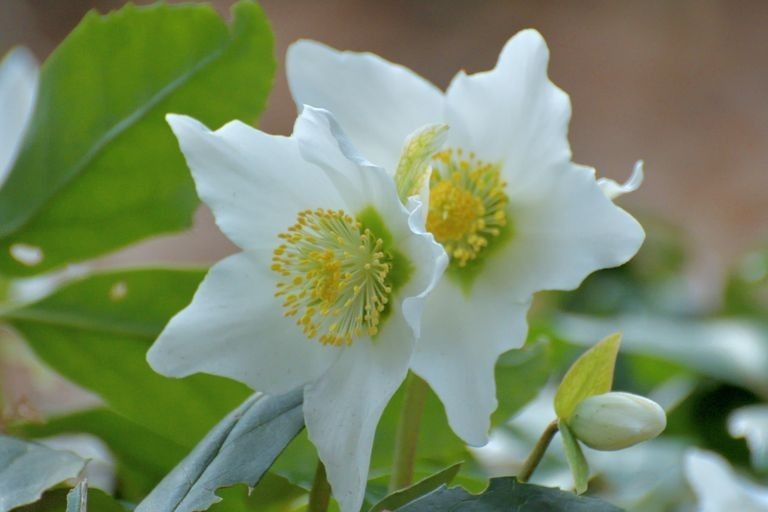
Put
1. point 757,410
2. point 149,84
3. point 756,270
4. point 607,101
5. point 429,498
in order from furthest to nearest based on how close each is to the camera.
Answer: point 607,101 < point 756,270 < point 757,410 < point 149,84 < point 429,498

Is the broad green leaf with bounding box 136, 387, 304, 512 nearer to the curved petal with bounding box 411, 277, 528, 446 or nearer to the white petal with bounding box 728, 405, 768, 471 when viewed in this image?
the curved petal with bounding box 411, 277, 528, 446

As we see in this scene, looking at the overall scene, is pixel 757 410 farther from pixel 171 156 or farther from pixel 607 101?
pixel 607 101

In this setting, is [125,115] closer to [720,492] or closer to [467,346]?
[467,346]

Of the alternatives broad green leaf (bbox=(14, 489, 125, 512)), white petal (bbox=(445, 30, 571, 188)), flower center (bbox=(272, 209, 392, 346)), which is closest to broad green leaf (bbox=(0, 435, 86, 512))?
broad green leaf (bbox=(14, 489, 125, 512))

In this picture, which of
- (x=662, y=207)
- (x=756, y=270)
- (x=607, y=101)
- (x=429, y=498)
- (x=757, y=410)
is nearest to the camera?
(x=429, y=498)

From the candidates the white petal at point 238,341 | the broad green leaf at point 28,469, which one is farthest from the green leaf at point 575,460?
the broad green leaf at point 28,469

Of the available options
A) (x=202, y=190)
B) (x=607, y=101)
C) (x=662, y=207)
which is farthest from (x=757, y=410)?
(x=607, y=101)

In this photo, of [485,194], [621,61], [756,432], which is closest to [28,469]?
[485,194]
